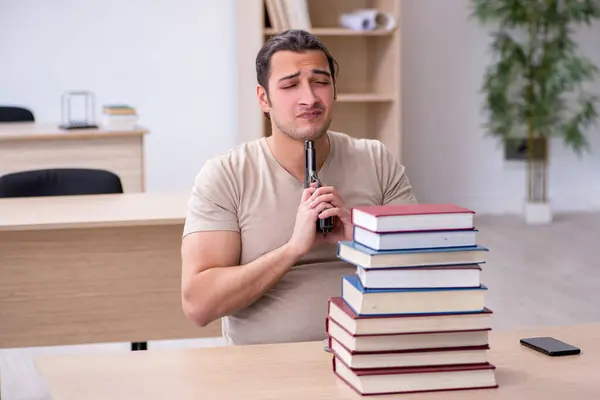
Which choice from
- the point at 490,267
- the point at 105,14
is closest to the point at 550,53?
the point at 490,267

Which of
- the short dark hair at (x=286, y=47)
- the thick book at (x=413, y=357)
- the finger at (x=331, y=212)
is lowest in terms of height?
the thick book at (x=413, y=357)

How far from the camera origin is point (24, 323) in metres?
3.20

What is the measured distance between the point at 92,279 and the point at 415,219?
1.92 meters

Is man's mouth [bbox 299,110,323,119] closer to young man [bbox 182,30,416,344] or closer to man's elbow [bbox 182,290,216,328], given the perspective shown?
young man [bbox 182,30,416,344]

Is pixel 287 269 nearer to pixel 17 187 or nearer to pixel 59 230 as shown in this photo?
pixel 59 230

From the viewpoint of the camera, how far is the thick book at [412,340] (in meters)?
1.53

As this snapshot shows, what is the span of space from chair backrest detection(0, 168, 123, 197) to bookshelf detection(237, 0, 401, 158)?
2.47m

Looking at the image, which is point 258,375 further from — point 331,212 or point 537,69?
point 537,69

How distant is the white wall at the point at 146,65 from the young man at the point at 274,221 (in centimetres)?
423

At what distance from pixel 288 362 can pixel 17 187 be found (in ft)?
6.76

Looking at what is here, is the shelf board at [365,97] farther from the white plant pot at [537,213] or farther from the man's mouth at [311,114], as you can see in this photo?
the man's mouth at [311,114]

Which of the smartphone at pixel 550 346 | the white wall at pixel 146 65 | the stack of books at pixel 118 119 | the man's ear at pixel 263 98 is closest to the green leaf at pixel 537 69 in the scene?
the white wall at pixel 146 65

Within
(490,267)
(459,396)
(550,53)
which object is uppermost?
(550,53)

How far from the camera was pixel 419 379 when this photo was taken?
1554mm
